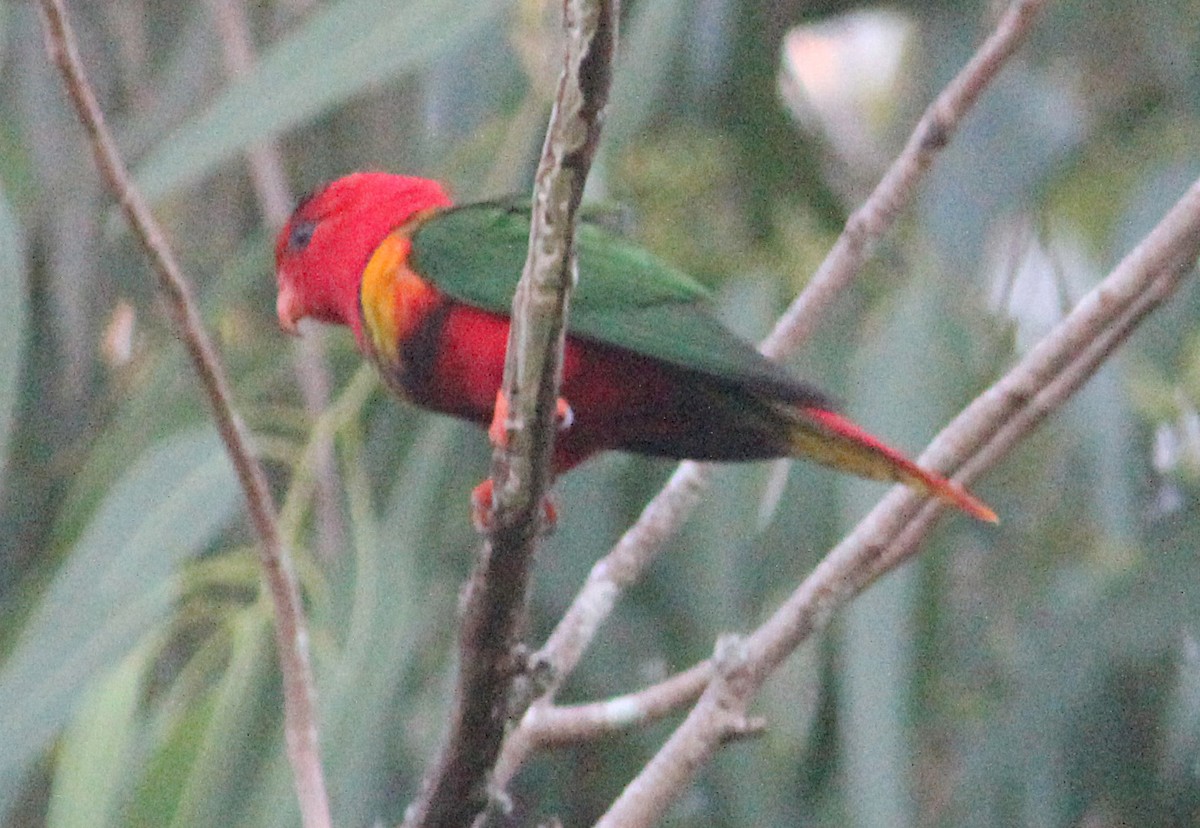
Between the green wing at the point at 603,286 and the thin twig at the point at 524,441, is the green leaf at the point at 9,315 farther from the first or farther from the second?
the thin twig at the point at 524,441

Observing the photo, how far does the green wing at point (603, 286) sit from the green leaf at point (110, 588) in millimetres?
474

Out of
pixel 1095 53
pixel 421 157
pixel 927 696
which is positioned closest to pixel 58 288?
pixel 421 157

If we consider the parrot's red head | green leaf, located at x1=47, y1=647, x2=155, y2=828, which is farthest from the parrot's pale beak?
green leaf, located at x1=47, y1=647, x2=155, y2=828

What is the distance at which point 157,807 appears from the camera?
1799 mm

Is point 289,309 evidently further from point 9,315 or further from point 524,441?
point 524,441

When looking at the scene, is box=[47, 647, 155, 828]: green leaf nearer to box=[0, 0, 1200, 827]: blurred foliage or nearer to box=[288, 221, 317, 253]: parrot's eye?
box=[0, 0, 1200, 827]: blurred foliage

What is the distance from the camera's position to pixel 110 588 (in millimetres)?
1960

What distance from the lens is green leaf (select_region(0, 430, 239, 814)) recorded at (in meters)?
1.90

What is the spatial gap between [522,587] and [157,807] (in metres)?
0.78

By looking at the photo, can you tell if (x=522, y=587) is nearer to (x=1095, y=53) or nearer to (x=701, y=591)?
(x=701, y=591)

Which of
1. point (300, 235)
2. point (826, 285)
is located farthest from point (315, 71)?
point (826, 285)

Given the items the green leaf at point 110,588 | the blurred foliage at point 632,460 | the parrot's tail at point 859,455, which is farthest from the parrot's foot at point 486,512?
the green leaf at point 110,588

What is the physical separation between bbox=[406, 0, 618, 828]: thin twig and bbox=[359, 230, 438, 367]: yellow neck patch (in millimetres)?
544

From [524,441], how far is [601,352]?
1.85 ft
